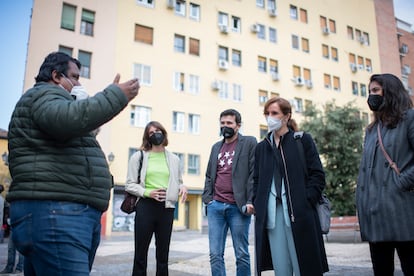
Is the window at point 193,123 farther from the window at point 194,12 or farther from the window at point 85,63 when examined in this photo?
the window at point 194,12

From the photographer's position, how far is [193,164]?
2823cm

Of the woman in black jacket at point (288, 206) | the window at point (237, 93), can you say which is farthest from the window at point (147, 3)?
the woman in black jacket at point (288, 206)

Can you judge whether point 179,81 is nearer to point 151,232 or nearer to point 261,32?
point 261,32

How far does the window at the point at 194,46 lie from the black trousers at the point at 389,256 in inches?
1073

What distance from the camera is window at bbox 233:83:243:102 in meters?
30.8

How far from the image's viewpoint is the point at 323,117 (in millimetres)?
23469

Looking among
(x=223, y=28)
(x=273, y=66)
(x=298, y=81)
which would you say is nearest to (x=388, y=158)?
(x=223, y=28)

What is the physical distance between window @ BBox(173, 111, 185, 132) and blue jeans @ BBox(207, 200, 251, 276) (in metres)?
23.1

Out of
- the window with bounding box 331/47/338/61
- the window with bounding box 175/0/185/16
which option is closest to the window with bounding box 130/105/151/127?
the window with bounding box 175/0/185/16

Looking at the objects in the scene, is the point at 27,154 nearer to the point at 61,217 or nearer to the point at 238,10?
the point at 61,217

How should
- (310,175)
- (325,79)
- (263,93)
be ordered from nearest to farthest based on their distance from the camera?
(310,175)
(263,93)
(325,79)

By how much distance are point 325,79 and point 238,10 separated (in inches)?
425

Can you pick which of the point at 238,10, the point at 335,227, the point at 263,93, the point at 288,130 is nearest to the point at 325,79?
the point at 263,93

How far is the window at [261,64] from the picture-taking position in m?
32.8
